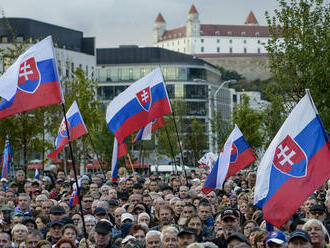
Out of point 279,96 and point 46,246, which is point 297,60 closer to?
point 279,96

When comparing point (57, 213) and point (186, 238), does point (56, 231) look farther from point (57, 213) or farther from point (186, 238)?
point (186, 238)

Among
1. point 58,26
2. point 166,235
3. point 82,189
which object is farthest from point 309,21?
point 58,26

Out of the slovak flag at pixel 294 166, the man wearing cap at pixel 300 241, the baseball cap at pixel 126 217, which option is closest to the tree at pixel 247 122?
the baseball cap at pixel 126 217

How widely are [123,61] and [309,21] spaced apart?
95.2 m

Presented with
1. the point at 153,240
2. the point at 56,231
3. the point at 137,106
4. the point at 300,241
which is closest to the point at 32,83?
the point at 56,231

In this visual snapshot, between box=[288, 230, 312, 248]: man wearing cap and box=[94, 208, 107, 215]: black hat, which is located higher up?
box=[288, 230, 312, 248]: man wearing cap

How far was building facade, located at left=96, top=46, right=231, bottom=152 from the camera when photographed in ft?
401

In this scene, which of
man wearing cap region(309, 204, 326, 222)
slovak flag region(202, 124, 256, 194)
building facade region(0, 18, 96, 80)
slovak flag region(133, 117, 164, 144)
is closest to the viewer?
man wearing cap region(309, 204, 326, 222)

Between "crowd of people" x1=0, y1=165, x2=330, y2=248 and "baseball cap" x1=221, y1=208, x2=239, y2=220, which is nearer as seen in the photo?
"crowd of people" x1=0, y1=165, x2=330, y2=248

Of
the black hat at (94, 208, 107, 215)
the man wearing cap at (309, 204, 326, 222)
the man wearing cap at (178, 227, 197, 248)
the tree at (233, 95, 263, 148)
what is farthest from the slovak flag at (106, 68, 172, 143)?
the tree at (233, 95, 263, 148)

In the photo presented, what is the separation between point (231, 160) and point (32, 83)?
628 cm

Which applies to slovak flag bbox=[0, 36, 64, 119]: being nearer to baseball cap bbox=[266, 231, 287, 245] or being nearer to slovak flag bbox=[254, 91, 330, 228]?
slovak flag bbox=[254, 91, 330, 228]

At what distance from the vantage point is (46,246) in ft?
39.8

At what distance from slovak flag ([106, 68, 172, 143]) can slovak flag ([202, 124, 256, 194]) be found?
1.91 meters
